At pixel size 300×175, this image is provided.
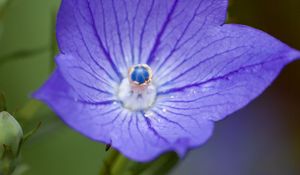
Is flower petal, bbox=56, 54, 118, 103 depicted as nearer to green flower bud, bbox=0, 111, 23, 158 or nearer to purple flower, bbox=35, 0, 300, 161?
purple flower, bbox=35, 0, 300, 161

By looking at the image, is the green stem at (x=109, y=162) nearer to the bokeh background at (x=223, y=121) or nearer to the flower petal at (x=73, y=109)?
the flower petal at (x=73, y=109)

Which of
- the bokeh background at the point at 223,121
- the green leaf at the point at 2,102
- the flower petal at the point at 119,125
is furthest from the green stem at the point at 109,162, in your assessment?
the bokeh background at the point at 223,121

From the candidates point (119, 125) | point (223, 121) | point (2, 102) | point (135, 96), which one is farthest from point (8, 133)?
point (223, 121)

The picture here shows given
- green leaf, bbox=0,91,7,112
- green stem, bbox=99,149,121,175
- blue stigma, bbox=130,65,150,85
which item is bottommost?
green stem, bbox=99,149,121,175

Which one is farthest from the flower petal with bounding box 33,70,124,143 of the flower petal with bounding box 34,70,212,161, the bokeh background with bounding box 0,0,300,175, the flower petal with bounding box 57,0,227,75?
the bokeh background with bounding box 0,0,300,175

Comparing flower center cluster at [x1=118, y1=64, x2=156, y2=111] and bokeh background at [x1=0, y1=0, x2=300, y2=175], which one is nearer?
flower center cluster at [x1=118, y1=64, x2=156, y2=111]

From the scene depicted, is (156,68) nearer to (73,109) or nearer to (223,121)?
(73,109)

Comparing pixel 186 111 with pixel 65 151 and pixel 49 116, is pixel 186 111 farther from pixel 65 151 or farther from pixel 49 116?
pixel 65 151
